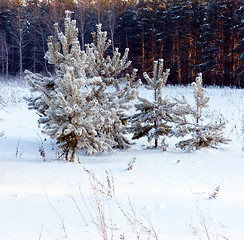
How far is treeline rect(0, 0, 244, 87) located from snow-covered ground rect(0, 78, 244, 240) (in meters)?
17.6

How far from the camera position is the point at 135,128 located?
7262mm

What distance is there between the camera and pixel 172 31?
998 inches

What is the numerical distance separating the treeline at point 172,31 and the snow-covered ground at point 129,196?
57.9ft

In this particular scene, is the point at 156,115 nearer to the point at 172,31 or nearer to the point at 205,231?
the point at 205,231

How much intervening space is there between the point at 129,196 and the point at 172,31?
2462cm

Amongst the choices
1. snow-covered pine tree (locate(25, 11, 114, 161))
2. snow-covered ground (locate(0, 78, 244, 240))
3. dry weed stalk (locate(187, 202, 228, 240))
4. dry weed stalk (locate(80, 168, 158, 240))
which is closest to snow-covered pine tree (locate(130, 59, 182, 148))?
snow-covered ground (locate(0, 78, 244, 240))

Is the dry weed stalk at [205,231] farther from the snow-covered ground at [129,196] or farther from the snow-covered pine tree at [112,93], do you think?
the snow-covered pine tree at [112,93]

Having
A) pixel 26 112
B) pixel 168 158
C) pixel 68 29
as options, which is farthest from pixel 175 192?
pixel 26 112

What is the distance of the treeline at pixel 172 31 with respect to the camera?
23.0 metres

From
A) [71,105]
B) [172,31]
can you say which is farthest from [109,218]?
[172,31]

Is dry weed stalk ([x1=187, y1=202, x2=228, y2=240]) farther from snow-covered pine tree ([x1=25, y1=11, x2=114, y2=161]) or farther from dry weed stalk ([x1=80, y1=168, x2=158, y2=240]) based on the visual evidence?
snow-covered pine tree ([x1=25, y1=11, x2=114, y2=161])

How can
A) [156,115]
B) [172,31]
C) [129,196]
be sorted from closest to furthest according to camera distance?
[129,196] < [156,115] < [172,31]

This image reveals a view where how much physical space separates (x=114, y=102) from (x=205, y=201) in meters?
4.31

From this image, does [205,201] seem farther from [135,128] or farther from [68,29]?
[68,29]
